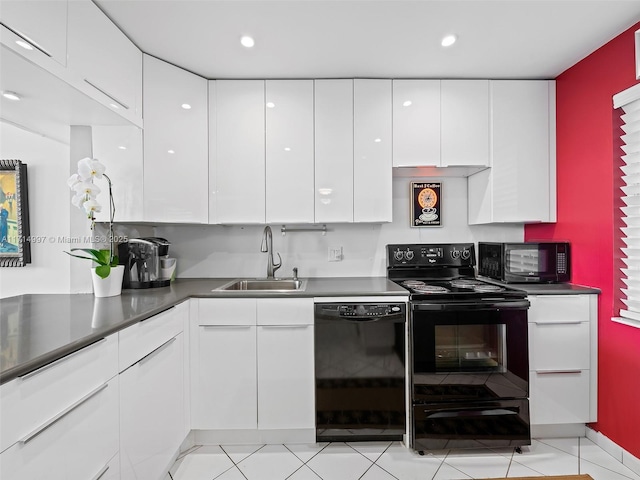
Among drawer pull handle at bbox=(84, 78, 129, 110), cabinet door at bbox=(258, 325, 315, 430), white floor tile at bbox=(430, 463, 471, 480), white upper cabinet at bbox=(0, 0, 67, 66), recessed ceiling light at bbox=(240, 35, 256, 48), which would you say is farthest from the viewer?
cabinet door at bbox=(258, 325, 315, 430)

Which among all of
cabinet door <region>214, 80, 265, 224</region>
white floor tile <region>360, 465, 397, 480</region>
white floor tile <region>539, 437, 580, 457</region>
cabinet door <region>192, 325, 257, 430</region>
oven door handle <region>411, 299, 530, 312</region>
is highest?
cabinet door <region>214, 80, 265, 224</region>

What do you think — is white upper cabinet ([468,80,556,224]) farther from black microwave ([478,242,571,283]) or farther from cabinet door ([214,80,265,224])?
cabinet door ([214,80,265,224])

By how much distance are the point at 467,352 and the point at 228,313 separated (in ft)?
4.85

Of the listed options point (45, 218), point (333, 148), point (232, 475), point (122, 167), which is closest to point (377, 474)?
point (232, 475)

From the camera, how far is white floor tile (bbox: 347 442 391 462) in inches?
75.8

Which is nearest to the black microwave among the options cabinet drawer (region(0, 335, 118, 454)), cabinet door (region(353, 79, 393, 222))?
cabinet door (region(353, 79, 393, 222))

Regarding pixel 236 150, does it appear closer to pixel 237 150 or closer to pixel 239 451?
pixel 237 150

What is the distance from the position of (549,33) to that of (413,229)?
1471 millimetres

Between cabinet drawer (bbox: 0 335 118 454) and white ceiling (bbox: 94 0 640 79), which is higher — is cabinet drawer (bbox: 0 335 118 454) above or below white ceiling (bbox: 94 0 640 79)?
below

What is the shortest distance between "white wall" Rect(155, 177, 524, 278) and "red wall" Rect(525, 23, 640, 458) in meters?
0.85

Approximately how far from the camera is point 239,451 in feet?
6.52

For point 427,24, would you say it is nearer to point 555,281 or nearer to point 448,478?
point 555,281

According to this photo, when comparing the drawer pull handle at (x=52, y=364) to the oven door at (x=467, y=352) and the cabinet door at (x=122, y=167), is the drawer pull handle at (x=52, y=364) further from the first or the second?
the oven door at (x=467, y=352)

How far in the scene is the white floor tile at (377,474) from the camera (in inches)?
68.4
